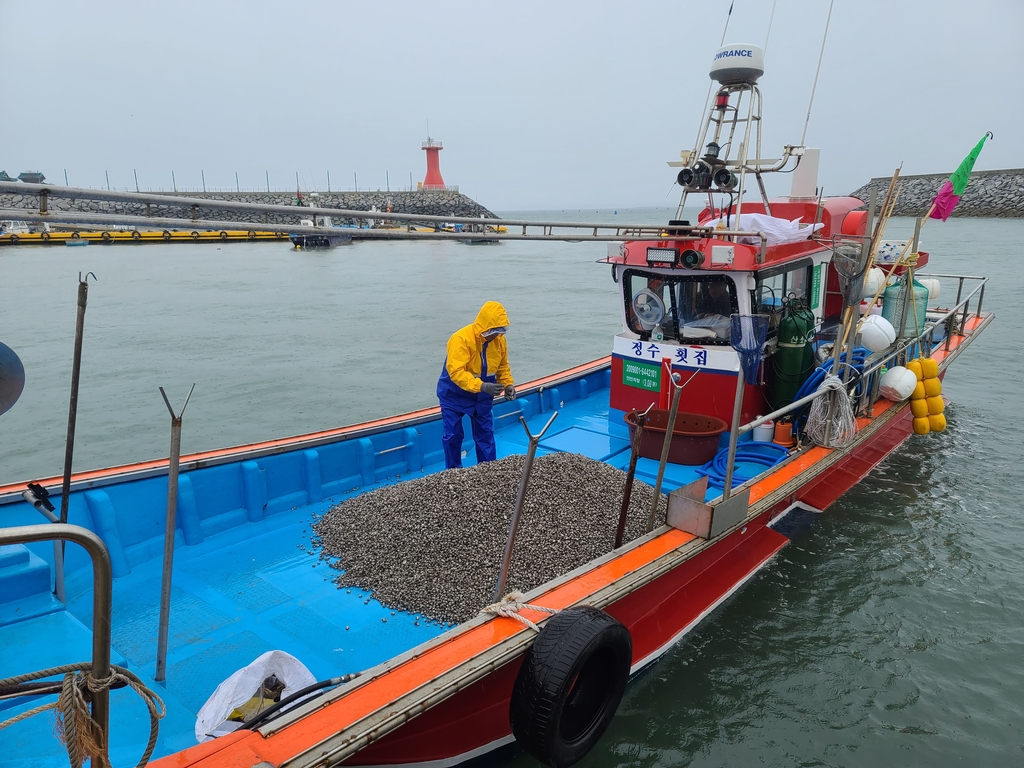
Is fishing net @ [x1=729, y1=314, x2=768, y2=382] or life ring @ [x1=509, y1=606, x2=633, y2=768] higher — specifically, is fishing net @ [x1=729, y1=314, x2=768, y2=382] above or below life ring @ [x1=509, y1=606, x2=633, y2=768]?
above

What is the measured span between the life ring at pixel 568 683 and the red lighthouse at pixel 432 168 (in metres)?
68.4

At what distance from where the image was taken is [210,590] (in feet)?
12.9

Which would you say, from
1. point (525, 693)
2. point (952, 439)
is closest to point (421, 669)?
point (525, 693)

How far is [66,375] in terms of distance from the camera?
12852 mm

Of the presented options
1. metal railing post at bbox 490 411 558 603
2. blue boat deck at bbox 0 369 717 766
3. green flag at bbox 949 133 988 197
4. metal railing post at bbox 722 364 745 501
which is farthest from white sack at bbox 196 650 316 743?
green flag at bbox 949 133 988 197

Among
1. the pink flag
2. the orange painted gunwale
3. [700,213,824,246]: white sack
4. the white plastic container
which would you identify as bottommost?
the white plastic container

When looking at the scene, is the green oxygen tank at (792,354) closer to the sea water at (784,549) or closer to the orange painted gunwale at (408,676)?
the sea water at (784,549)

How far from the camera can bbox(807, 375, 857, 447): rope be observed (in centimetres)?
498

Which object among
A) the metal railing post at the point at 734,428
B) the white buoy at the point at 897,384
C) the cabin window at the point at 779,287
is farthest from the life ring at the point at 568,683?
the white buoy at the point at 897,384

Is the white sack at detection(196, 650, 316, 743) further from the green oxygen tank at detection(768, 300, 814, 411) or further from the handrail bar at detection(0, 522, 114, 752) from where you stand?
the green oxygen tank at detection(768, 300, 814, 411)

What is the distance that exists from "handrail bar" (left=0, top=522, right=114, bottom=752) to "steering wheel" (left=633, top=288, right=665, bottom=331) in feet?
16.2

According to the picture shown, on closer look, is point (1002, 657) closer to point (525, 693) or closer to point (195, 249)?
point (525, 693)

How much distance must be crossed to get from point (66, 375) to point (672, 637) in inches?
535

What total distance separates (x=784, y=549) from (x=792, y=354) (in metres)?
1.70
